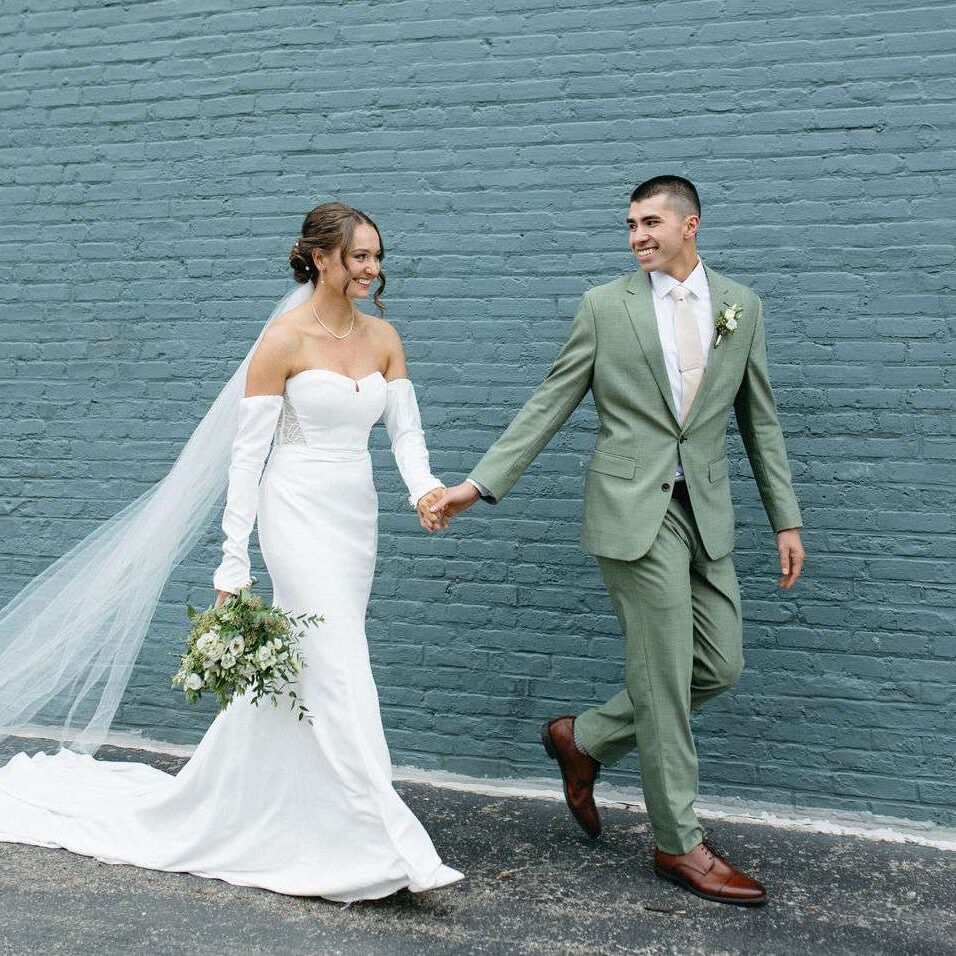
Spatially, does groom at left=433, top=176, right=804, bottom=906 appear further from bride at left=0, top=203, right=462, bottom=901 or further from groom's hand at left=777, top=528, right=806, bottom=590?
bride at left=0, top=203, right=462, bottom=901

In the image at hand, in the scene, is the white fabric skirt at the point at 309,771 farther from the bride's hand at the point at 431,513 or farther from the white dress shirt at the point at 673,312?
the white dress shirt at the point at 673,312

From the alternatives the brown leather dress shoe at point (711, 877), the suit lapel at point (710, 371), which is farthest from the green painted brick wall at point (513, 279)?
the brown leather dress shoe at point (711, 877)

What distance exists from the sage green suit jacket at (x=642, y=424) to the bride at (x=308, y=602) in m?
0.50

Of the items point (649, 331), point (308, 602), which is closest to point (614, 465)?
point (649, 331)

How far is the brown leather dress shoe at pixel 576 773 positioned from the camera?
4.12 metres

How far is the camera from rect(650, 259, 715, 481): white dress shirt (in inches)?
150

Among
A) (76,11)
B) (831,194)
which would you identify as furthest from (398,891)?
(76,11)

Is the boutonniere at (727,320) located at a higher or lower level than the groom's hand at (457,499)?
higher

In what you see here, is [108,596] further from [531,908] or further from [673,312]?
[673,312]

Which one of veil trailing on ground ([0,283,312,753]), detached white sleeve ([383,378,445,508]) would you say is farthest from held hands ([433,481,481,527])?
veil trailing on ground ([0,283,312,753])

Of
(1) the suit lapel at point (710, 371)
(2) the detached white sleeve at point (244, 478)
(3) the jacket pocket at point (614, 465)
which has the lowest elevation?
(2) the detached white sleeve at point (244, 478)

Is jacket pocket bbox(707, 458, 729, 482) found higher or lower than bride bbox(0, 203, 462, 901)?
higher

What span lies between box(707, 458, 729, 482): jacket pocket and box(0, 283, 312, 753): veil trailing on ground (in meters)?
1.52

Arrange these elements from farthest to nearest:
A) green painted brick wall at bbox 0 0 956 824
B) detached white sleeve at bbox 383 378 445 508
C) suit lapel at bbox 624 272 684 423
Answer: green painted brick wall at bbox 0 0 956 824, detached white sleeve at bbox 383 378 445 508, suit lapel at bbox 624 272 684 423
